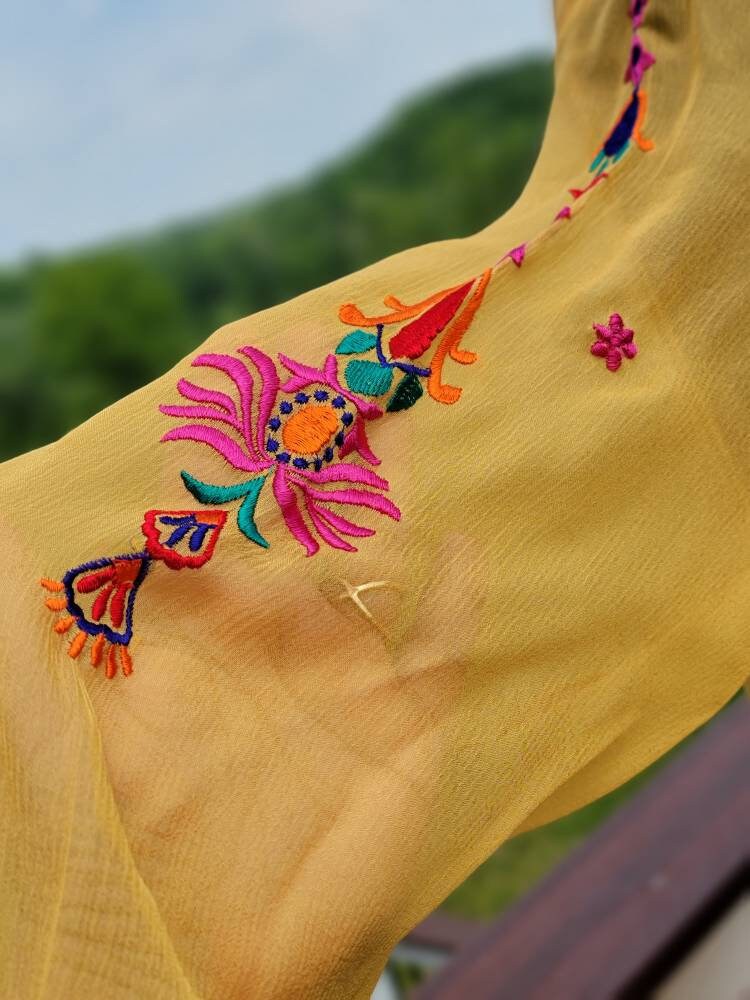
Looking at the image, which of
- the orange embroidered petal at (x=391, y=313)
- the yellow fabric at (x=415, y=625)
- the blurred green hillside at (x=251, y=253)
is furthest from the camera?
the blurred green hillside at (x=251, y=253)

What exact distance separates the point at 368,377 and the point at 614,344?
120mm

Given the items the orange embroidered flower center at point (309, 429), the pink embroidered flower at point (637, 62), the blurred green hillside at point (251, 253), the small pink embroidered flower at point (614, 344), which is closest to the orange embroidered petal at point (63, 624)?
the orange embroidered flower center at point (309, 429)

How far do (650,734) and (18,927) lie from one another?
28cm

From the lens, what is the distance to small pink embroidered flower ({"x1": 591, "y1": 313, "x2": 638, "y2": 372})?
1.72 ft

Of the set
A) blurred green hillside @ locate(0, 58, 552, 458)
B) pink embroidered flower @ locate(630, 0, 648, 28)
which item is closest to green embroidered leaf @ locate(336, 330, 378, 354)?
pink embroidered flower @ locate(630, 0, 648, 28)

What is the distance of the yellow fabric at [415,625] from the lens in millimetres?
415

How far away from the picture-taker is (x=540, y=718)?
475mm

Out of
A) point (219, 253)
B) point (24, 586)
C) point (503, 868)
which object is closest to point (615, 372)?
point (24, 586)

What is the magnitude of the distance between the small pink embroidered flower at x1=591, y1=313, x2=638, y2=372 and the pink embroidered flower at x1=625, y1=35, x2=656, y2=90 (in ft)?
0.44

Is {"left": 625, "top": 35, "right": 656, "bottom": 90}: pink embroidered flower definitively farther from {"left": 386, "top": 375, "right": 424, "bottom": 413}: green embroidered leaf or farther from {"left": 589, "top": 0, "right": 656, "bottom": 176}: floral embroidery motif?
{"left": 386, "top": 375, "right": 424, "bottom": 413}: green embroidered leaf

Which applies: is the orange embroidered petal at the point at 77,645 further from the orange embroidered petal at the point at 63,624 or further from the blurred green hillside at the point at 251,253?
the blurred green hillside at the point at 251,253

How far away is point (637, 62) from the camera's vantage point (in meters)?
0.57

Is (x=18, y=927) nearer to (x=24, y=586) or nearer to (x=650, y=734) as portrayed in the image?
(x=24, y=586)

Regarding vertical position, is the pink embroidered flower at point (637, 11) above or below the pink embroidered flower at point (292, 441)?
above
